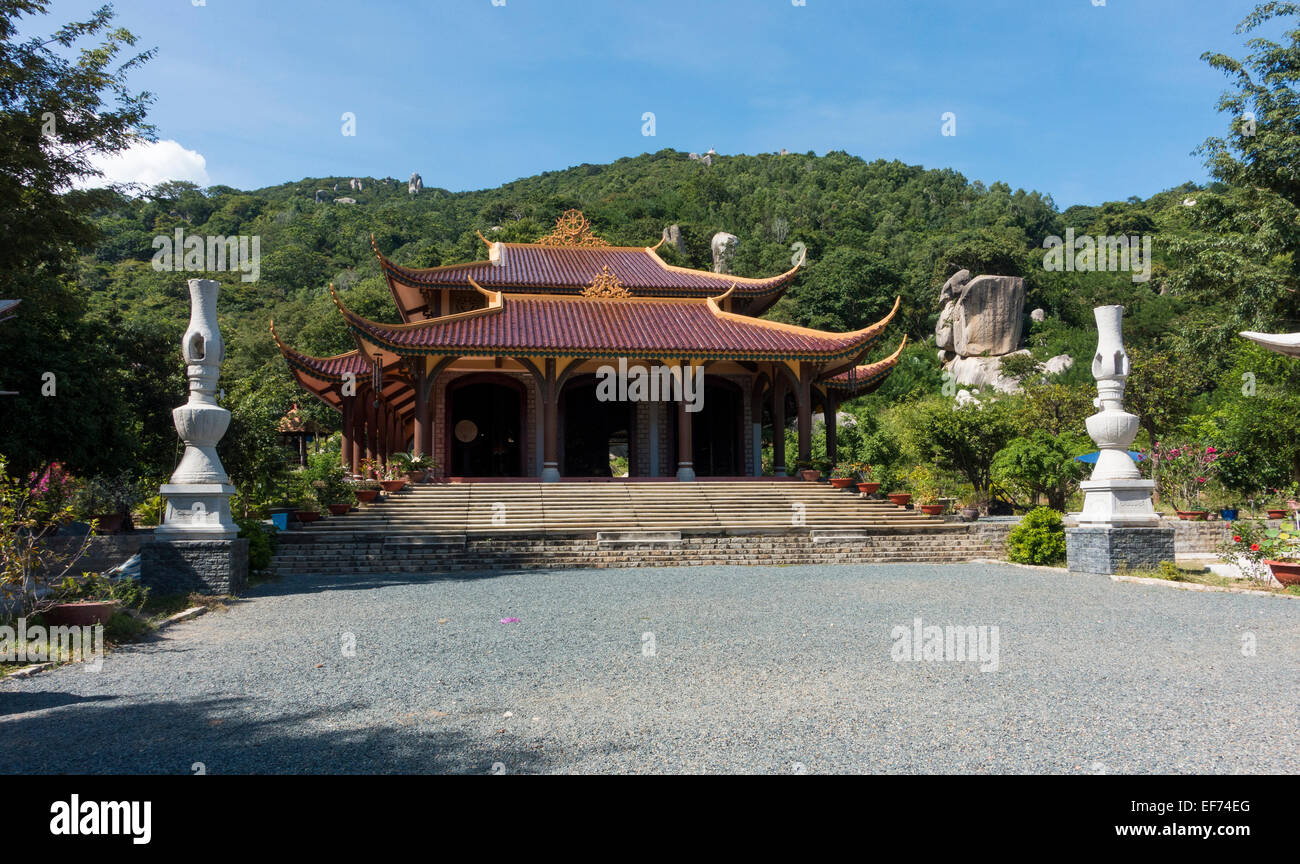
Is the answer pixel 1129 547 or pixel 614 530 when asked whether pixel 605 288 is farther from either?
pixel 1129 547

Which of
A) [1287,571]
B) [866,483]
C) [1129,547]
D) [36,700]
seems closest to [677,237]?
[866,483]

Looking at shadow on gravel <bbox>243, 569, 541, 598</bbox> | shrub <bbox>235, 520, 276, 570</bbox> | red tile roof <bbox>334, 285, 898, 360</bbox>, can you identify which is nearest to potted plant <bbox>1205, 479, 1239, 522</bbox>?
red tile roof <bbox>334, 285, 898, 360</bbox>

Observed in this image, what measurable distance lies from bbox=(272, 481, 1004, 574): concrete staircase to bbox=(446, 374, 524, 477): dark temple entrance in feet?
18.0

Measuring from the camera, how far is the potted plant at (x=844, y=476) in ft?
61.9

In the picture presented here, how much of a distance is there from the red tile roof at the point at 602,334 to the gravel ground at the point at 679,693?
1089 cm

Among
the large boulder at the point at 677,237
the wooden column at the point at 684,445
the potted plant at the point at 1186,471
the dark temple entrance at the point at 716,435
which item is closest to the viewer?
the potted plant at the point at 1186,471

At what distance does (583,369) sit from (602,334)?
1.72 metres

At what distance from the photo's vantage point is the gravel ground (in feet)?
12.5

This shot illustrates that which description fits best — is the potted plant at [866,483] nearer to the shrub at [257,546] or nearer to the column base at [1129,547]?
the column base at [1129,547]

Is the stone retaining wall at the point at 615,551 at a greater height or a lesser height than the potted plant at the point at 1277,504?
lesser

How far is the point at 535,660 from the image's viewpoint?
237 inches

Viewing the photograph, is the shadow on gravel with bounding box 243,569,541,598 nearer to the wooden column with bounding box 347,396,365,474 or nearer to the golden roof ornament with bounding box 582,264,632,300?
the wooden column with bounding box 347,396,365,474

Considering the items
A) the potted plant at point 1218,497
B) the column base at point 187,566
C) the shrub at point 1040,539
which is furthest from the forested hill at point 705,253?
the shrub at point 1040,539
